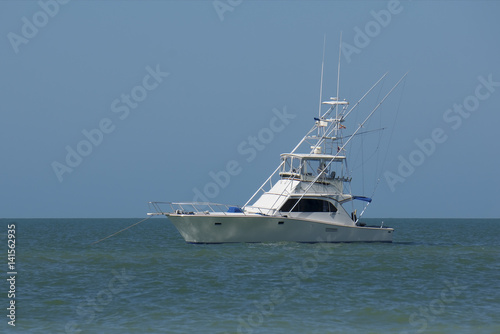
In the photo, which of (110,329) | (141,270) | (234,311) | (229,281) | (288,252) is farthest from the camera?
(288,252)

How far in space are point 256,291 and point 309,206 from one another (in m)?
14.6

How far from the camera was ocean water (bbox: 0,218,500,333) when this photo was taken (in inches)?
790

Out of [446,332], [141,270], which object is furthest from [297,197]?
[446,332]

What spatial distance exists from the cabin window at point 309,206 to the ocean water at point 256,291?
1.86 m

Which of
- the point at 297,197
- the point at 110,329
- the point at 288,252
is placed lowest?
the point at 110,329

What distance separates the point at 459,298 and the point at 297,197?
51.6 feet

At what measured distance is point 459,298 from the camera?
24.4 m

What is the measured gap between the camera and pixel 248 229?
38.1 meters

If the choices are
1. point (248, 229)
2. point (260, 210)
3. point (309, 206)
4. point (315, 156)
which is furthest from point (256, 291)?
point (315, 156)

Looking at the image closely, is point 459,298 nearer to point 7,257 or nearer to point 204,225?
point 204,225

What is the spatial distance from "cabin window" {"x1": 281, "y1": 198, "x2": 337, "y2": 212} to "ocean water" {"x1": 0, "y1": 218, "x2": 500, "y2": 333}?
1.86m

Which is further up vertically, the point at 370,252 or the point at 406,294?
the point at 370,252

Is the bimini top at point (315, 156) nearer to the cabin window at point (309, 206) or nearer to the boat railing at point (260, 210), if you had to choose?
the cabin window at point (309, 206)

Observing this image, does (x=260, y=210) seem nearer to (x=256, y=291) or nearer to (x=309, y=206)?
(x=309, y=206)
